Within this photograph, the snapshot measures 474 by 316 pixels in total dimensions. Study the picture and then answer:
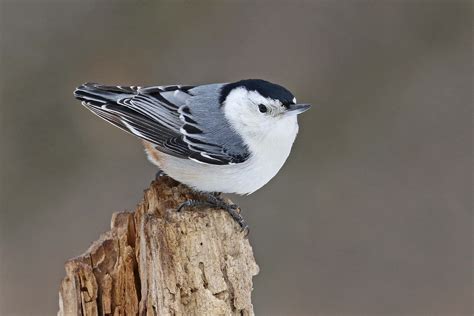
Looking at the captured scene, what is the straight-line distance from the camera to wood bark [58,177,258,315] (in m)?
3.33

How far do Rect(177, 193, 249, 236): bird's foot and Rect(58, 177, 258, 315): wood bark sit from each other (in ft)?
0.33

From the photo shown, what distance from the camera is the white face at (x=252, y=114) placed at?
396cm

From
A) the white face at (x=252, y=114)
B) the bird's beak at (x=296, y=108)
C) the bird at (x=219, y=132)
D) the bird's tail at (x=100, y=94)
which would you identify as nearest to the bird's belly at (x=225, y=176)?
the bird at (x=219, y=132)

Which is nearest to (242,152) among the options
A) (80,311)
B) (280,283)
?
(80,311)

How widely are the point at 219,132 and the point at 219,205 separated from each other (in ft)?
1.21

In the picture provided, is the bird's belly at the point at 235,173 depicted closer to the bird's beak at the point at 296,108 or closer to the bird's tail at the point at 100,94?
the bird's beak at the point at 296,108

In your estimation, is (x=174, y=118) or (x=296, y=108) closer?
(x=296, y=108)

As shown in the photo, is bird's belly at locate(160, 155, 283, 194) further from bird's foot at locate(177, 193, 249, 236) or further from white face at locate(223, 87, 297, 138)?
white face at locate(223, 87, 297, 138)

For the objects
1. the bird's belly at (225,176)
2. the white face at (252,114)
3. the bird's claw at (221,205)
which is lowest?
the bird's claw at (221,205)

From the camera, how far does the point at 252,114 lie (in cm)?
400

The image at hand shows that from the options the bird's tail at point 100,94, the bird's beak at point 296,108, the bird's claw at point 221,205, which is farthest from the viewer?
the bird's tail at point 100,94

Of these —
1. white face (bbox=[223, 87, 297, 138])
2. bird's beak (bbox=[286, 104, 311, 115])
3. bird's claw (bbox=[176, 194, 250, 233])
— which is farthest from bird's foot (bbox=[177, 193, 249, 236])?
bird's beak (bbox=[286, 104, 311, 115])

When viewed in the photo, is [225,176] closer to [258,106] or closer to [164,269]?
[258,106]

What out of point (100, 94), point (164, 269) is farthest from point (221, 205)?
point (100, 94)
